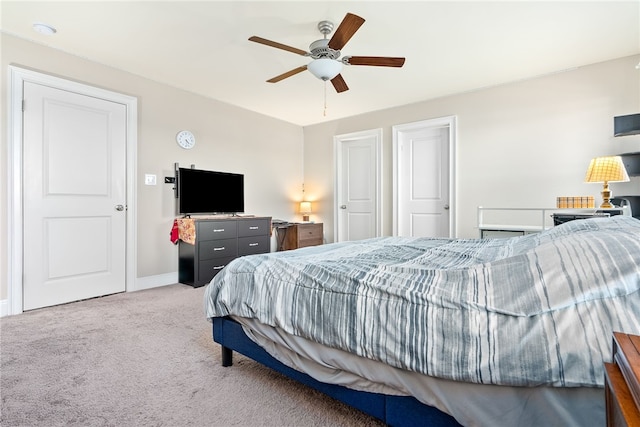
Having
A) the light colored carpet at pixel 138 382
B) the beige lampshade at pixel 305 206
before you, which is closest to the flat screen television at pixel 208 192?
the beige lampshade at pixel 305 206

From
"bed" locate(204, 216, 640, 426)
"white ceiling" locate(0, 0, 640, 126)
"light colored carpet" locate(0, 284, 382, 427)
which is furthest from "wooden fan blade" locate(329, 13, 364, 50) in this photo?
"light colored carpet" locate(0, 284, 382, 427)

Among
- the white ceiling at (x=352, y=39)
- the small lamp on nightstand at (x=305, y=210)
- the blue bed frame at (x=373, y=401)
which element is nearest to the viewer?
the blue bed frame at (x=373, y=401)

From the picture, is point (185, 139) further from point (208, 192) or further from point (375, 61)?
point (375, 61)

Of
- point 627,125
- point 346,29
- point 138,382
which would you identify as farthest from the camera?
point 627,125

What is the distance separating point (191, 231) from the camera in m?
3.75

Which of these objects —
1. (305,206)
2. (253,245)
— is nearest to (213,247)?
(253,245)

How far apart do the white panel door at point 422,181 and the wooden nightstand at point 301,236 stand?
1.40 meters

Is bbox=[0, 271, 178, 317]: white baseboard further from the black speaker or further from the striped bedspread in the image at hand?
the black speaker

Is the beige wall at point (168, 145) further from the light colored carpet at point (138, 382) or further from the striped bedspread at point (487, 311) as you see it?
the striped bedspread at point (487, 311)

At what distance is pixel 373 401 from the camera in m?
1.19

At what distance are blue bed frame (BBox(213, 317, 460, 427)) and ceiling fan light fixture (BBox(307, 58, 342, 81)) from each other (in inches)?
80.6

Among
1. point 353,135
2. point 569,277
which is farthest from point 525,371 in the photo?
point 353,135

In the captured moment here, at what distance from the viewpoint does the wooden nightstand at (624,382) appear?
48 centimetres

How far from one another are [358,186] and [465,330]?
446 centimetres
